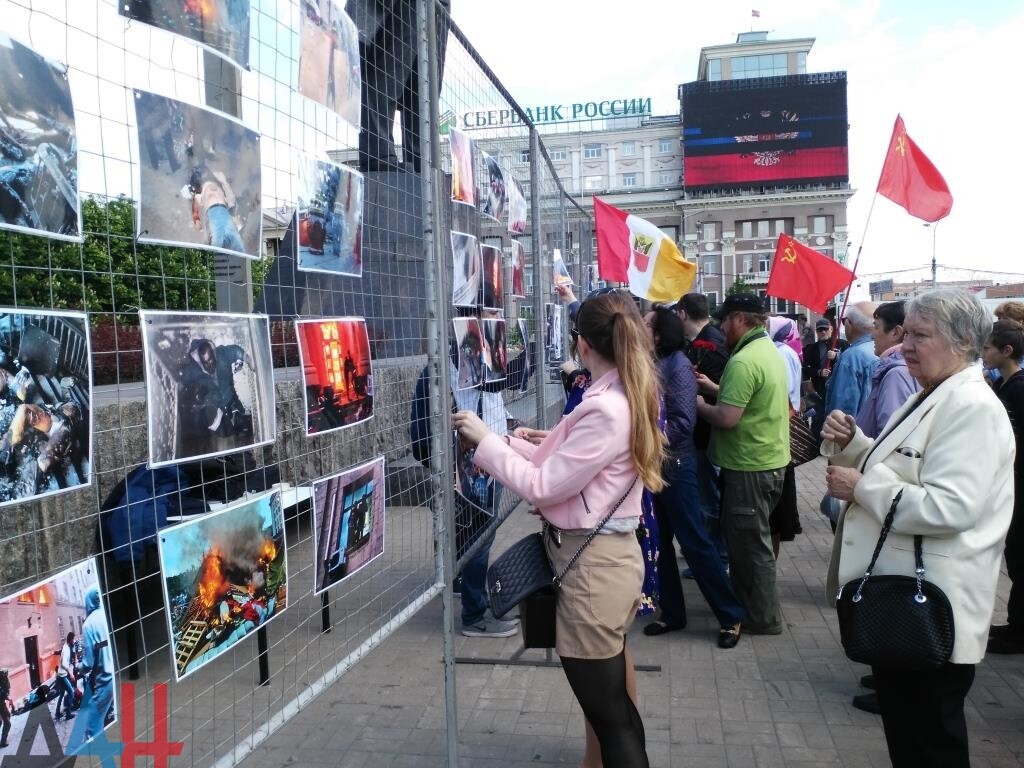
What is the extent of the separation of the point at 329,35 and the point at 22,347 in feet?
4.08

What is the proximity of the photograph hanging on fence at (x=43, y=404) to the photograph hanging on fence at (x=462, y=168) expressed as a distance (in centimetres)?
187

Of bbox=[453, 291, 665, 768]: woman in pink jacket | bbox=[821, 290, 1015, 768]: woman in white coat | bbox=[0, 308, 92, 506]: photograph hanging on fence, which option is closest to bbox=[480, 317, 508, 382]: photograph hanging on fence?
bbox=[453, 291, 665, 768]: woman in pink jacket

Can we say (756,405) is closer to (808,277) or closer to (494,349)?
(494,349)

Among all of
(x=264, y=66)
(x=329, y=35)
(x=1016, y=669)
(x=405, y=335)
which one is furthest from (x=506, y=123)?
(x=1016, y=669)

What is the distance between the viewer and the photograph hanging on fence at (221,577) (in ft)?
5.64

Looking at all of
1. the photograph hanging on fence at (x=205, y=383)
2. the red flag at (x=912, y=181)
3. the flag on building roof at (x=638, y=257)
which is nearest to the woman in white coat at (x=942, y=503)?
the photograph hanging on fence at (x=205, y=383)

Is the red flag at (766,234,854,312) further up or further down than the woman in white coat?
further up

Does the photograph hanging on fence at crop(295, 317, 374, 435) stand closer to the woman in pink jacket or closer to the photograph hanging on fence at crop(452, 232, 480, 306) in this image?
the woman in pink jacket

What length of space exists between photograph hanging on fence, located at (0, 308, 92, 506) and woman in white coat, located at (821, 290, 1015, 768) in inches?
84.8

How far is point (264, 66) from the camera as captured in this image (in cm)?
193

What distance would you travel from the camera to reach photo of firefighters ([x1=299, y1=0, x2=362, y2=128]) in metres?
2.12

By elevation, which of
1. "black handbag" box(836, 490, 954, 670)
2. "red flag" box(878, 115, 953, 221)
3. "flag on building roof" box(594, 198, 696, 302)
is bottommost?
"black handbag" box(836, 490, 954, 670)

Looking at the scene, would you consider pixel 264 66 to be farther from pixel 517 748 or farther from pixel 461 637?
pixel 461 637

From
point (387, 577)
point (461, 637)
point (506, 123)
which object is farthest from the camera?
point (461, 637)
